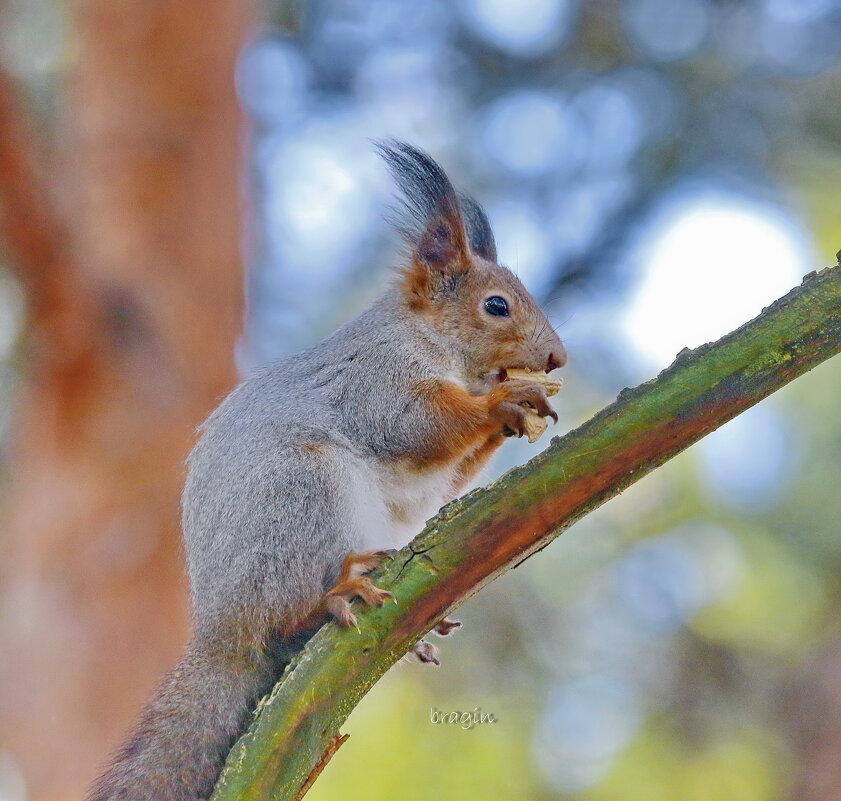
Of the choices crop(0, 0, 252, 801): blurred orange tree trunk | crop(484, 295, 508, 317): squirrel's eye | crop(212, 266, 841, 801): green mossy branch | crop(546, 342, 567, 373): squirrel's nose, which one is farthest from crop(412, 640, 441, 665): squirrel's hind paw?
crop(0, 0, 252, 801): blurred orange tree trunk

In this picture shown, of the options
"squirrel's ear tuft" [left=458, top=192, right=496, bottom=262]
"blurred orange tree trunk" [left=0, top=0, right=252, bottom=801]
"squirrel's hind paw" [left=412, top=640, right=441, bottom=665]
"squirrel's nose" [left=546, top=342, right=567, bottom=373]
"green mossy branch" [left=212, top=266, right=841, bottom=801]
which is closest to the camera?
"green mossy branch" [left=212, top=266, right=841, bottom=801]

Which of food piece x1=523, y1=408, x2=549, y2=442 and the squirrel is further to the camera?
food piece x1=523, y1=408, x2=549, y2=442

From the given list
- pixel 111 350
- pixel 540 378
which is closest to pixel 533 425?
pixel 540 378

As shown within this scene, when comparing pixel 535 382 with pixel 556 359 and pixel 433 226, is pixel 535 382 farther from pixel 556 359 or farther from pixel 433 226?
pixel 433 226

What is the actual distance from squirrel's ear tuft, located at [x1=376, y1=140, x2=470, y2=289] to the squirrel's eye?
0.12 meters

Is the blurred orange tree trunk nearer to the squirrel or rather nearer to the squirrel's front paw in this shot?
the squirrel

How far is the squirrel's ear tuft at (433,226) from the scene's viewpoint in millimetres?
2355

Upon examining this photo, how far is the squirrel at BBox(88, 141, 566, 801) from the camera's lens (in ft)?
5.75

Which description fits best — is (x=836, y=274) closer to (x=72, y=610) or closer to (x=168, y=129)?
(x=72, y=610)

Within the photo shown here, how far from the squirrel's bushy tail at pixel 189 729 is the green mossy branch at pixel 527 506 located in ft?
0.70

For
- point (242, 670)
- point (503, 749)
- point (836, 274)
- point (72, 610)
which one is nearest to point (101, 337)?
point (72, 610)

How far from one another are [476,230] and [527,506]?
4.39ft

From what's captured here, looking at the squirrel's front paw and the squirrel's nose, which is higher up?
the squirrel's nose

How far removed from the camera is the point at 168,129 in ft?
14.2
